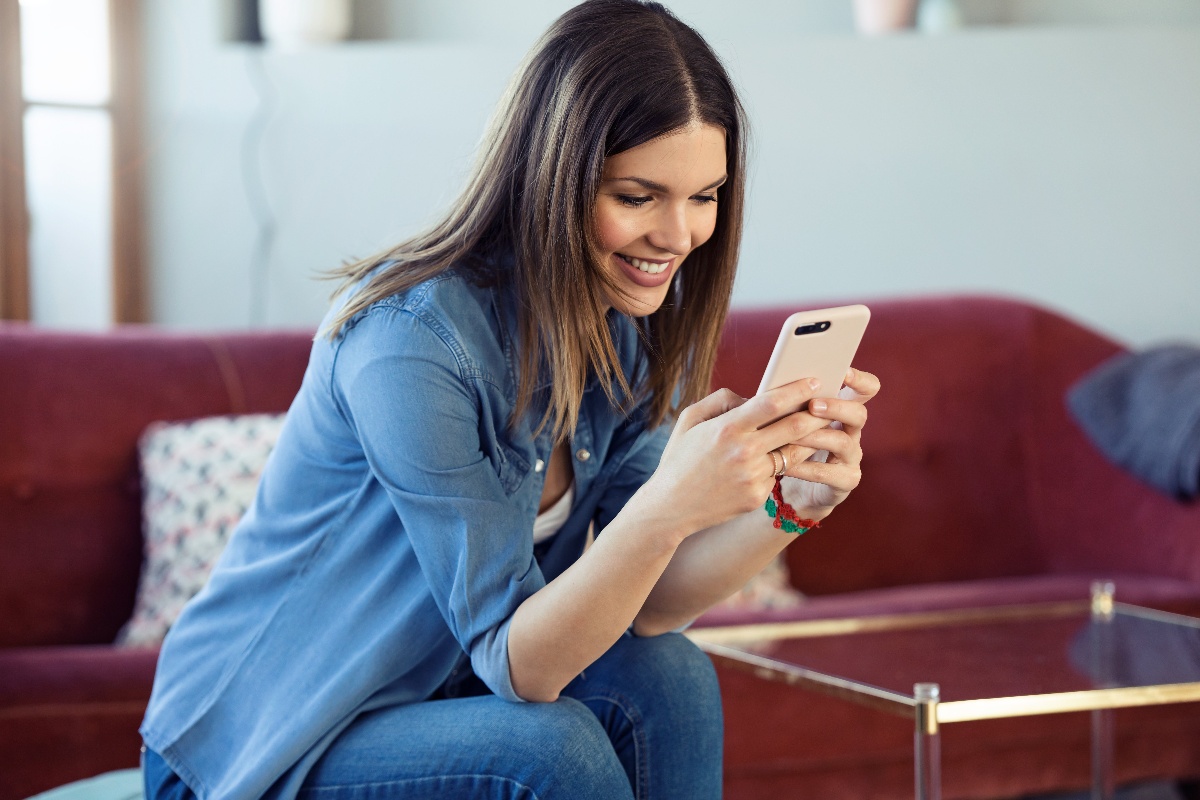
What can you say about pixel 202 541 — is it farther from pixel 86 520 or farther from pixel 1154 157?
pixel 1154 157

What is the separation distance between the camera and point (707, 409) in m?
1.05

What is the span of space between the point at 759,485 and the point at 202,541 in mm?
1230

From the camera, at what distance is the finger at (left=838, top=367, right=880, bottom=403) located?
107cm

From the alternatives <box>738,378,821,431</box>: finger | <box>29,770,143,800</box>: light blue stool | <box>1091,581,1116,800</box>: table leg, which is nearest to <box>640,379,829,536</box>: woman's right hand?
<box>738,378,821,431</box>: finger

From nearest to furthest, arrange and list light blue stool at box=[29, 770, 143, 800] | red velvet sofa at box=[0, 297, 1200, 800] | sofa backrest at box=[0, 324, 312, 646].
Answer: light blue stool at box=[29, 770, 143, 800] < red velvet sofa at box=[0, 297, 1200, 800] < sofa backrest at box=[0, 324, 312, 646]

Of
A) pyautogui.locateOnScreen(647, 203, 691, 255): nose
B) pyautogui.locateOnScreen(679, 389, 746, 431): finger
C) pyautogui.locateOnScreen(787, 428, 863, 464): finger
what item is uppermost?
pyautogui.locateOnScreen(647, 203, 691, 255): nose

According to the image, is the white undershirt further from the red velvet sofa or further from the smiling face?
the red velvet sofa

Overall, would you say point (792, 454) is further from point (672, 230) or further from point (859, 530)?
point (859, 530)

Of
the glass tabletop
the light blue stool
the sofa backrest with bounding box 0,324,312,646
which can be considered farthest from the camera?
the sofa backrest with bounding box 0,324,312,646

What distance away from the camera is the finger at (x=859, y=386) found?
1.07m

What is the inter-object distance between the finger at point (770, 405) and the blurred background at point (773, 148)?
1.57 metres

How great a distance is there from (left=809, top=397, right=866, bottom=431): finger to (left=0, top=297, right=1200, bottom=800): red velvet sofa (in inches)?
→ 33.9

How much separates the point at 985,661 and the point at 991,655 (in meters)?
0.04

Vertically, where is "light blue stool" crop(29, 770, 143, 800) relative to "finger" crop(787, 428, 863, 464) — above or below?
below
